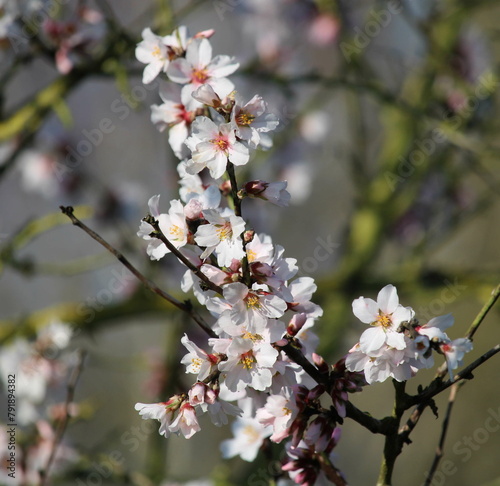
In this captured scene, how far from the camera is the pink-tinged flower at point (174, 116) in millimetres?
992

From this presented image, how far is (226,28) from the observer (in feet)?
20.9

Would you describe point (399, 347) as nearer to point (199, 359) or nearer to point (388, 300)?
point (388, 300)

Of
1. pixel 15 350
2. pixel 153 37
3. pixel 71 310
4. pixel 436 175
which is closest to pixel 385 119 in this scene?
pixel 436 175

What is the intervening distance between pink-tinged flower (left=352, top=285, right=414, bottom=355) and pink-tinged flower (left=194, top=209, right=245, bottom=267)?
0.57 ft

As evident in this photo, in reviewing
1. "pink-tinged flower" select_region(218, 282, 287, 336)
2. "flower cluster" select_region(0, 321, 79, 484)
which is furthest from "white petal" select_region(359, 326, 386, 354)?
"flower cluster" select_region(0, 321, 79, 484)

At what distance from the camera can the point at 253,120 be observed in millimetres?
820

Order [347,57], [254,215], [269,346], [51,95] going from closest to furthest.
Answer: [269,346], [51,95], [347,57], [254,215]

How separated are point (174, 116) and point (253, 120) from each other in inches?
8.6

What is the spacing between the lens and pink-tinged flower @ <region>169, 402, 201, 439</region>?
811 millimetres

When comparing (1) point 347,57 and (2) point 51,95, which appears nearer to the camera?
(2) point 51,95

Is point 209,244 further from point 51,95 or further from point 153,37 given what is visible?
point 51,95

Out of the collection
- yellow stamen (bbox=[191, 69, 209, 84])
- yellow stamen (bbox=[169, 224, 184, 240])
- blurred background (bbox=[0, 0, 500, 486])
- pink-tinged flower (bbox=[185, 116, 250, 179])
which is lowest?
yellow stamen (bbox=[169, 224, 184, 240])

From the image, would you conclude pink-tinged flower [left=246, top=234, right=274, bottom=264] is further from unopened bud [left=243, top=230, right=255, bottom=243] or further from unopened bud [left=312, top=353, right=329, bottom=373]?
unopened bud [left=312, top=353, right=329, bottom=373]

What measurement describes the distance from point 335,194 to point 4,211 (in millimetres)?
2791
